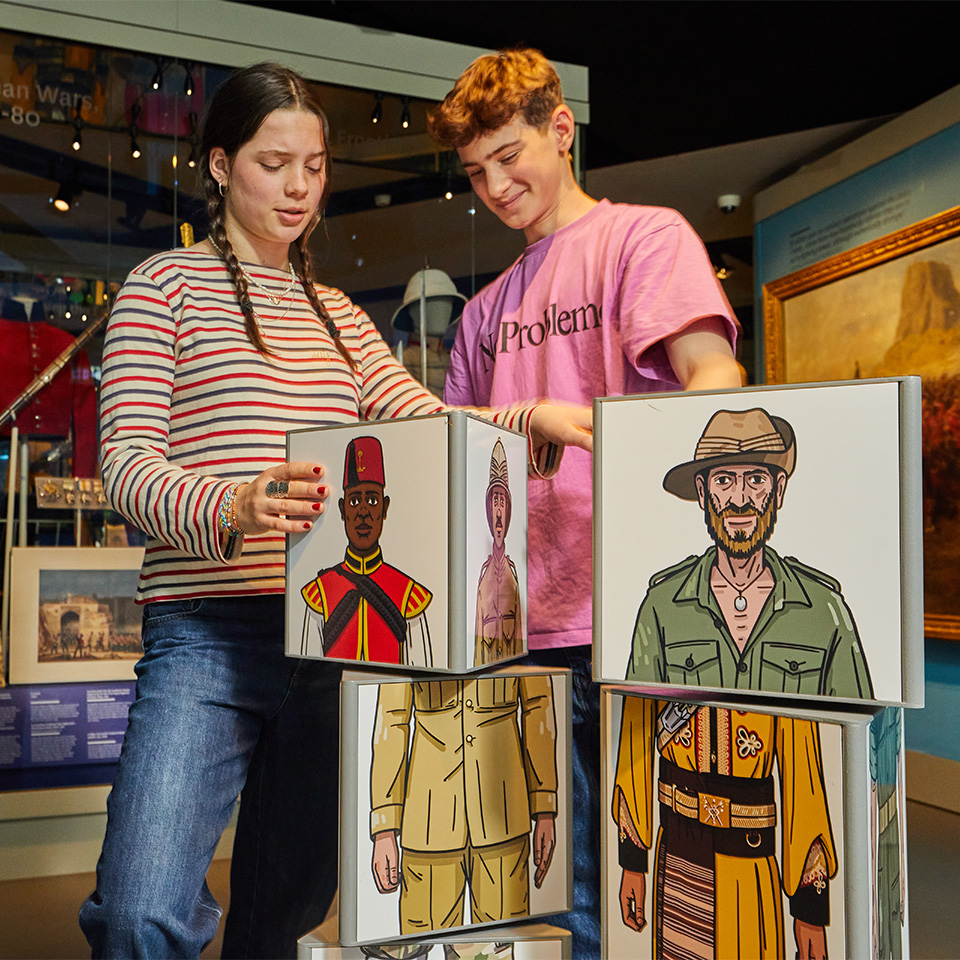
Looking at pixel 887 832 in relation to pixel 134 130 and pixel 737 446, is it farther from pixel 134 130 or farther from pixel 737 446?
pixel 134 130

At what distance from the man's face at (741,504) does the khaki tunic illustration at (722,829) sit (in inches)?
6.6

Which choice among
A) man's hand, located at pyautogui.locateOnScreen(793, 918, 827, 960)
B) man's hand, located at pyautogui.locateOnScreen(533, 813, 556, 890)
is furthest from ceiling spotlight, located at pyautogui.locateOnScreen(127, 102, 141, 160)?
man's hand, located at pyautogui.locateOnScreen(793, 918, 827, 960)

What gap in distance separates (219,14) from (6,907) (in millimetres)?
3040

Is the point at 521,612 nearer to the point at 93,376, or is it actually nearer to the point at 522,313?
the point at 522,313

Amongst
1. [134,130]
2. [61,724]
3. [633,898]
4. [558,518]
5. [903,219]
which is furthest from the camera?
[903,219]

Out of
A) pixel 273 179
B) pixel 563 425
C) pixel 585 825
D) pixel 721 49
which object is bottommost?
pixel 585 825

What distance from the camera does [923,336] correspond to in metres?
3.93

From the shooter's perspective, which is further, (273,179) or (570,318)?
(570,318)

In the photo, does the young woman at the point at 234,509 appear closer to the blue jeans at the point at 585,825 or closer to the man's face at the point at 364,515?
the man's face at the point at 364,515

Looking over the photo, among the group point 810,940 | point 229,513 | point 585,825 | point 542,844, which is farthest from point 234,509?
point 810,940

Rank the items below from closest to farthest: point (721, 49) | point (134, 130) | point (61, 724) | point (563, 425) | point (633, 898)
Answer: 1. point (633, 898)
2. point (563, 425)
3. point (61, 724)
4. point (134, 130)
5. point (721, 49)

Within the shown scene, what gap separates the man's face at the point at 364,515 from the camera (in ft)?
3.33

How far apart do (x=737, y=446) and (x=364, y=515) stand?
0.41 meters

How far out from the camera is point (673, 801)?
93 cm
